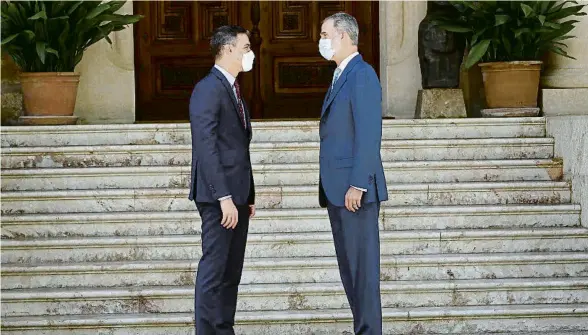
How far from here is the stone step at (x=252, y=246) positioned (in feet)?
23.4

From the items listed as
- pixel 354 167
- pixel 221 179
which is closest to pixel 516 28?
pixel 354 167

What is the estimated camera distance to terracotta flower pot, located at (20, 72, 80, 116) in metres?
8.59

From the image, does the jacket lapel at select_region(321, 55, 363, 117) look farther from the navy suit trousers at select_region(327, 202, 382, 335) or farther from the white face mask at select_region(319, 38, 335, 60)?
the navy suit trousers at select_region(327, 202, 382, 335)

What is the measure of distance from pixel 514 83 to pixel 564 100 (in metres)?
0.41

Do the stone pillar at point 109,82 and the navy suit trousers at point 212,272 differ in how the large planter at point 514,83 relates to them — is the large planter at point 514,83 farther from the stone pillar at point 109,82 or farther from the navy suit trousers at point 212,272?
the navy suit trousers at point 212,272

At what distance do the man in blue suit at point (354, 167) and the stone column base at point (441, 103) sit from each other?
396cm

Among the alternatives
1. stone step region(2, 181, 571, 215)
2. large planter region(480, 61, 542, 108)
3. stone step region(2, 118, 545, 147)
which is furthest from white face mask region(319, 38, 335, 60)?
large planter region(480, 61, 542, 108)

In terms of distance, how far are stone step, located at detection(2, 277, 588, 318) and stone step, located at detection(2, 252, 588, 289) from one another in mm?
90

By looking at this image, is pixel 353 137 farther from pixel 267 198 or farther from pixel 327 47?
pixel 267 198

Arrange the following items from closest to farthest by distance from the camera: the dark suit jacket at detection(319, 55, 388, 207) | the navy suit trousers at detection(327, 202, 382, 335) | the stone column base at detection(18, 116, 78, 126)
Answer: the dark suit jacket at detection(319, 55, 388, 207)
the navy suit trousers at detection(327, 202, 382, 335)
the stone column base at detection(18, 116, 78, 126)

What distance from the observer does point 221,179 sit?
5.48 m

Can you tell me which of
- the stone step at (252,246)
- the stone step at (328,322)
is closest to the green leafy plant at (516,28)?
the stone step at (252,246)

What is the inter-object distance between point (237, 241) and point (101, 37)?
3.64 meters

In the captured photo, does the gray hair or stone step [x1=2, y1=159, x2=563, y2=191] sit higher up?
the gray hair
